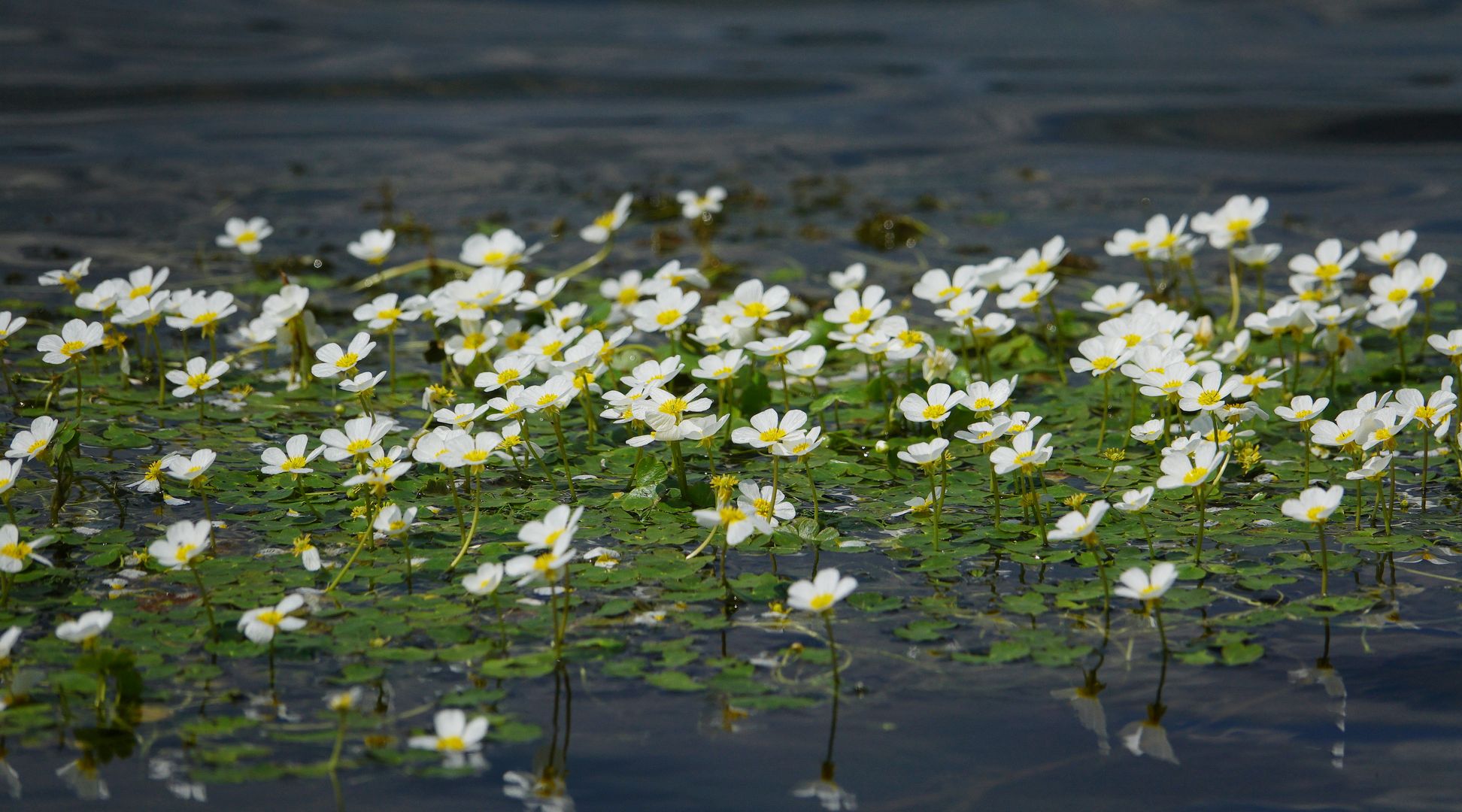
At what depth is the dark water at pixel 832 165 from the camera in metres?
1.79

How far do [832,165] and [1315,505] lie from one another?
3.90 metres

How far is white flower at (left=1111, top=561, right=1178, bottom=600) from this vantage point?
185cm

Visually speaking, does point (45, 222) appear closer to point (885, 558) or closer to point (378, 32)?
point (378, 32)

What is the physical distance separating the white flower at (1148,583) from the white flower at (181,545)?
1.36 metres

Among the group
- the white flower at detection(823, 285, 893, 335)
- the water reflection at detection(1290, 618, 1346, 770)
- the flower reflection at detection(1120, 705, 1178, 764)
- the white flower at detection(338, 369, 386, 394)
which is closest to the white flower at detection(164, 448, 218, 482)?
the white flower at detection(338, 369, 386, 394)

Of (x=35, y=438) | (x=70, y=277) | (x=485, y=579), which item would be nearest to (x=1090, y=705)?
(x=485, y=579)

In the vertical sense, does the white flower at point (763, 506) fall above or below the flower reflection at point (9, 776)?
above

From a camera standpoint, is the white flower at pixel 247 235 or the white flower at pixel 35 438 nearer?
the white flower at pixel 35 438

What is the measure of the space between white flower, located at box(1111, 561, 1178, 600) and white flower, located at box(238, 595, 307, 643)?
120 cm

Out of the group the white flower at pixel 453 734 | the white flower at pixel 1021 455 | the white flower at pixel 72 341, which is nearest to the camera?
the white flower at pixel 453 734

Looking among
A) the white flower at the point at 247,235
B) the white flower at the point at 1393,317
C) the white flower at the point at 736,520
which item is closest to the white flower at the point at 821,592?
the white flower at the point at 736,520

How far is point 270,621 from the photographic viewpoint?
187 centimetres

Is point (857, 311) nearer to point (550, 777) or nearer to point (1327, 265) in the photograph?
point (1327, 265)

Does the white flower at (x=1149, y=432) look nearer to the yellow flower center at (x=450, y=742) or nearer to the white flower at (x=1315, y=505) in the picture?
the white flower at (x=1315, y=505)
